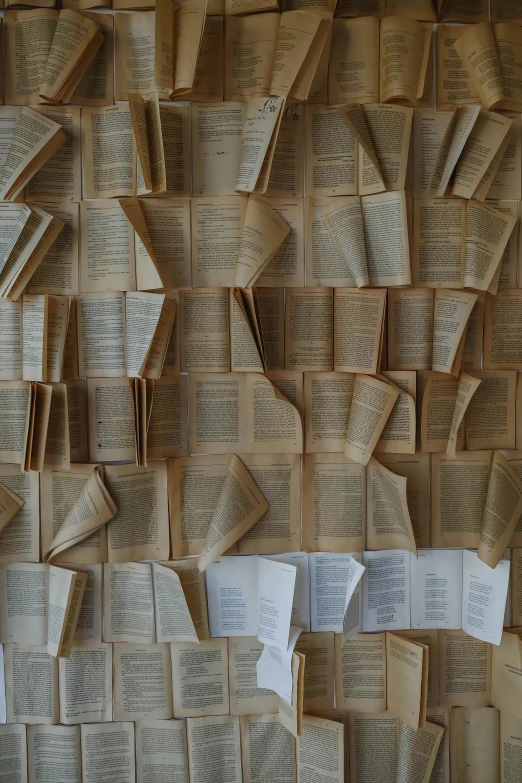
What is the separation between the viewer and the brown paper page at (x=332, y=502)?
1.30 meters

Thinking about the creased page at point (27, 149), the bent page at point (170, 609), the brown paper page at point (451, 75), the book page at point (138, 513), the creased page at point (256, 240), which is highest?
the brown paper page at point (451, 75)

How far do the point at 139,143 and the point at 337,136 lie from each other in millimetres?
374

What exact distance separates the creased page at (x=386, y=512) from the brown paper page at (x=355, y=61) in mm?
701

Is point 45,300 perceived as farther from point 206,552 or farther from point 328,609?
point 328,609

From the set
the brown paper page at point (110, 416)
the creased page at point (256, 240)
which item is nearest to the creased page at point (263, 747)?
the brown paper page at point (110, 416)

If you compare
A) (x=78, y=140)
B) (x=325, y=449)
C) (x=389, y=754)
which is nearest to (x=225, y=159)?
(x=78, y=140)

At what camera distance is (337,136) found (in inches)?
49.9

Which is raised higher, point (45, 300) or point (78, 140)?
point (78, 140)

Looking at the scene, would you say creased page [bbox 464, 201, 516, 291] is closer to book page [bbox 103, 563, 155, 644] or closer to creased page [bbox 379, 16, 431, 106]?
creased page [bbox 379, 16, 431, 106]

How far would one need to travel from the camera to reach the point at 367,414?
126 centimetres

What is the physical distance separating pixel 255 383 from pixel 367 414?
22 cm

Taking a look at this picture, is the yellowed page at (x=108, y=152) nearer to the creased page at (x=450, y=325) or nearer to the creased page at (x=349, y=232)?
the creased page at (x=349, y=232)

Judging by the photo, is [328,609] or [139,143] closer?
[139,143]

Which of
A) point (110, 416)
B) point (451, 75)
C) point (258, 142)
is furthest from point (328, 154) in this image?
point (110, 416)
